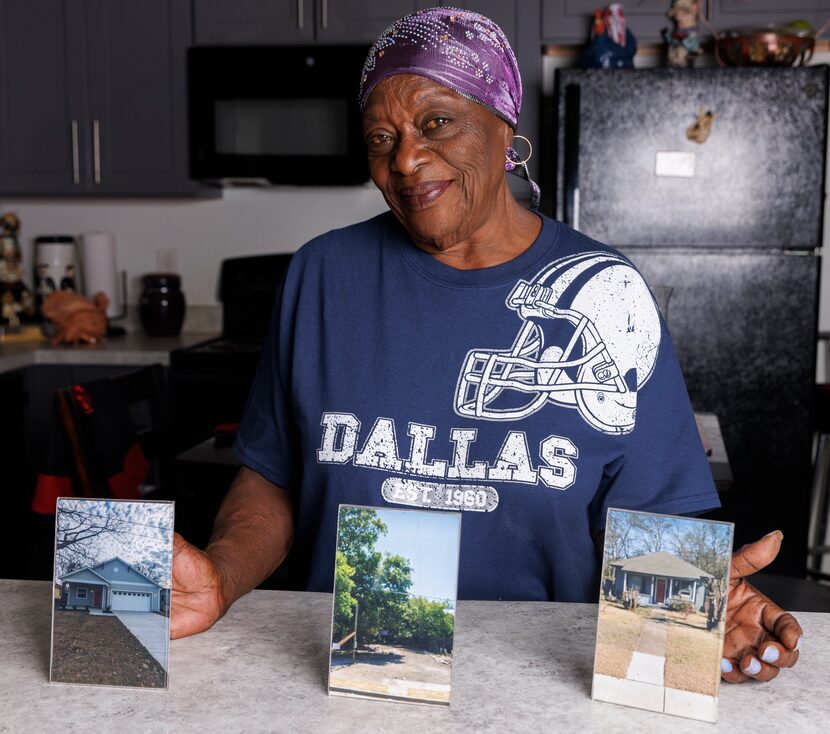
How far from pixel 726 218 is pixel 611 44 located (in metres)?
0.66

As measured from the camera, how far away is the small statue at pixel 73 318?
3354 millimetres

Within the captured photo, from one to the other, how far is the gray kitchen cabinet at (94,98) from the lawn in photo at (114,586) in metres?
2.80

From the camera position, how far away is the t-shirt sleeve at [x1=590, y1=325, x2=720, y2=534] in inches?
42.1

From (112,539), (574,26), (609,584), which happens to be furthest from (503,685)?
(574,26)

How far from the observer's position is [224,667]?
0.81 metres

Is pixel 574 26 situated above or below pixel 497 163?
above

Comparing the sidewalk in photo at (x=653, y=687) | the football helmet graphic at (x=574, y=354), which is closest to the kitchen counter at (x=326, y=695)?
the sidewalk in photo at (x=653, y=687)

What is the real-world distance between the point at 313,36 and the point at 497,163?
2.34 metres

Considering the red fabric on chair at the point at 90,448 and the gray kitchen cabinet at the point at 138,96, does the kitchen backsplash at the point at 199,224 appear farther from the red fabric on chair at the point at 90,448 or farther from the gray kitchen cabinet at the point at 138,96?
the red fabric on chair at the point at 90,448

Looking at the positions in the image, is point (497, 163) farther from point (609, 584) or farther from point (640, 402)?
point (609, 584)

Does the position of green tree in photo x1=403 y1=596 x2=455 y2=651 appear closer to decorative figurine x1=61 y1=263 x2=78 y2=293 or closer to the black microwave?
the black microwave

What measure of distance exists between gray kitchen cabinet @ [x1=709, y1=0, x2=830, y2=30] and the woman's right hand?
9.16 feet

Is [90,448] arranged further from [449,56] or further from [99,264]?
[99,264]

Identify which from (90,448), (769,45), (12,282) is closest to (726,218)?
(769,45)
